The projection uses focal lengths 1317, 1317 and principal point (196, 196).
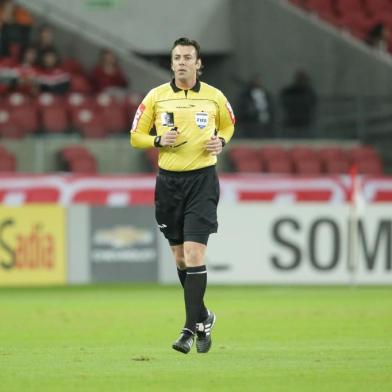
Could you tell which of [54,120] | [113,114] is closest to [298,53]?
Answer: [113,114]

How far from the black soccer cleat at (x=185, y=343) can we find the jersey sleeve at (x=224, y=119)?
1.59m

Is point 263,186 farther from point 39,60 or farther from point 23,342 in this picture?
point 23,342

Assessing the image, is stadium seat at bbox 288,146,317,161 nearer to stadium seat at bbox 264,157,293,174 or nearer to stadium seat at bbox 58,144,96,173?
stadium seat at bbox 264,157,293,174

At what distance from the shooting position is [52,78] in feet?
80.2

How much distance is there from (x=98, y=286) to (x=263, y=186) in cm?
396

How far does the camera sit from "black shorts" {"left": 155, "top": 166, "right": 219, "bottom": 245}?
10219 mm

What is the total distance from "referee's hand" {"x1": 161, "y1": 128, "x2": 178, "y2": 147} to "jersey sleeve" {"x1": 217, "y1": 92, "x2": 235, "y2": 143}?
538 mm

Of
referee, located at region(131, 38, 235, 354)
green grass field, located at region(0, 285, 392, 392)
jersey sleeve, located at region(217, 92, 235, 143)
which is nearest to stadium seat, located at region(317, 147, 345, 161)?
green grass field, located at region(0, 285, 392, 392)

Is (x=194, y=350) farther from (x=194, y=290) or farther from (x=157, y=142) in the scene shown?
(x=157, y=142)

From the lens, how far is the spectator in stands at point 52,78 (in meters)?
24.4

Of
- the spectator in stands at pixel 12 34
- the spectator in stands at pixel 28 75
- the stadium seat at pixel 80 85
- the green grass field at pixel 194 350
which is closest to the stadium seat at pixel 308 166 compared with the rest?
the stadium seat at pixel 80 85

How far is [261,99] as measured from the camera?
998 inches

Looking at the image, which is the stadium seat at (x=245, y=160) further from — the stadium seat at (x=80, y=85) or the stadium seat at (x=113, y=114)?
the stadium seat at (x=80, y=85)

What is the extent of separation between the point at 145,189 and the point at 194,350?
39.5 feet
